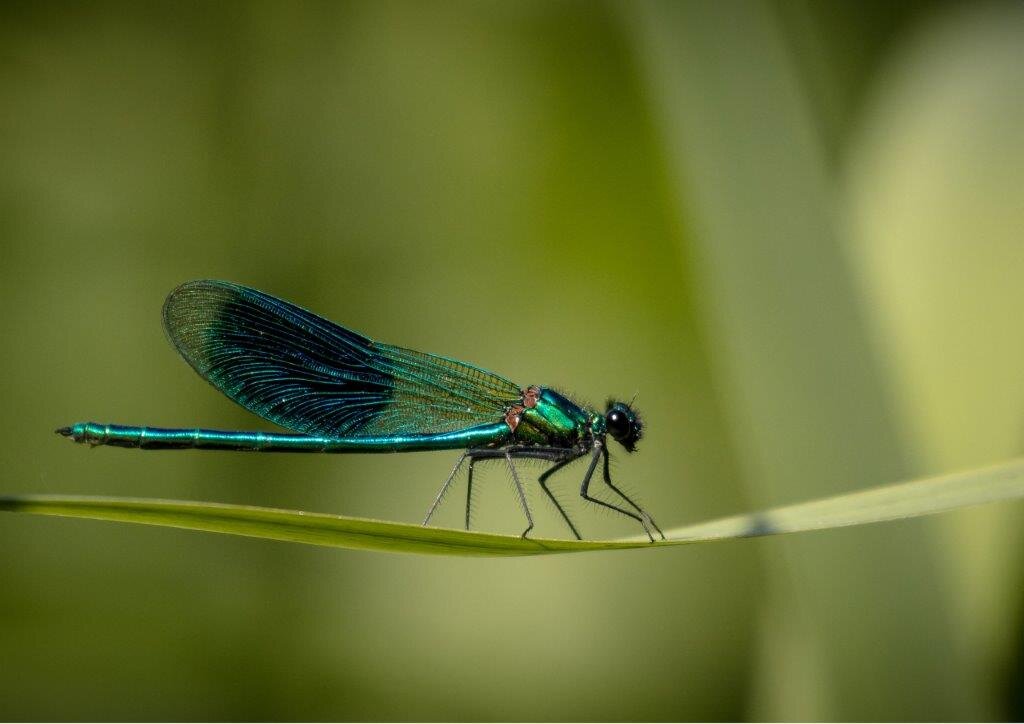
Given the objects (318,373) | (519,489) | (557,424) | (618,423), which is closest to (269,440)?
(318,373)

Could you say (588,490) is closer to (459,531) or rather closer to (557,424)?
(557,424)

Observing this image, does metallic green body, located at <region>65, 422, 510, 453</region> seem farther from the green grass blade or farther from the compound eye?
the green grass blade

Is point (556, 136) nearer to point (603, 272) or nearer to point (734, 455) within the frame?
point (603, 272)

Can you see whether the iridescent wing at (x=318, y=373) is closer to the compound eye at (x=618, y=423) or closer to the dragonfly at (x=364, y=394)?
the dragonfly at (x=364, y=394)

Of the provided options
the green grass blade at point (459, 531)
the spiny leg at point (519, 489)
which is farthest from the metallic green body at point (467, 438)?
the green grass blade at point (459, 531)

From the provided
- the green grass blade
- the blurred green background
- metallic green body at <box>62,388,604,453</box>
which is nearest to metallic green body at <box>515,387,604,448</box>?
metallic green body at <box>62,388,604,453</box>

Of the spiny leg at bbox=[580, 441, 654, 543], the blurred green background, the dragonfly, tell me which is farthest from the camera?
the dragonfly
